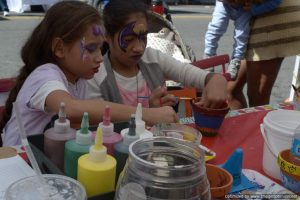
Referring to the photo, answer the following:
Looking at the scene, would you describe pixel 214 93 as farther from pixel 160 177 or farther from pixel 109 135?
pixel 160 177

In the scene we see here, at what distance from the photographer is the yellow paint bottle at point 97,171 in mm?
833

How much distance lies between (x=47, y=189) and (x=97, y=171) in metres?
0.10

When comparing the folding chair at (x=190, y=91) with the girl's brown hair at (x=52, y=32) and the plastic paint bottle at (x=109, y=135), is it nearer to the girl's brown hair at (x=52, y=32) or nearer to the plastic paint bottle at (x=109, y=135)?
the girl's brown hair at (x=52, y=32)

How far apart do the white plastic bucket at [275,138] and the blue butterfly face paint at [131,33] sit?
0.67 metres

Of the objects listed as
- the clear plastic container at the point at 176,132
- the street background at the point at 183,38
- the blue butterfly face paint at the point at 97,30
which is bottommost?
the street background at the point at 183,38

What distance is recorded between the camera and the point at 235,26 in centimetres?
258

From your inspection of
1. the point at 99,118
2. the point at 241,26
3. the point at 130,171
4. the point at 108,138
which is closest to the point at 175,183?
the point at 130,171

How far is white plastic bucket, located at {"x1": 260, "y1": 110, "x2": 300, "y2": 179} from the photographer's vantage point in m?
1.12

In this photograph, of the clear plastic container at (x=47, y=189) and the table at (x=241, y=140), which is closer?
the clear plastic container at (x=47, y=189)

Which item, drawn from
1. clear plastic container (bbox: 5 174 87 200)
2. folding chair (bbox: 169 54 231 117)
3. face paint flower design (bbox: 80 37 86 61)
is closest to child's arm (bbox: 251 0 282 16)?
folding chair (bbox: 169 54 231 117)

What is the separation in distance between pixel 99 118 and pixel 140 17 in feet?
1.96

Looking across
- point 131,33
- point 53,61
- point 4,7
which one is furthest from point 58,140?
point 4,7

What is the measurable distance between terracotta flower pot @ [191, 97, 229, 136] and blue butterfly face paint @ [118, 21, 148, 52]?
0.41 metres

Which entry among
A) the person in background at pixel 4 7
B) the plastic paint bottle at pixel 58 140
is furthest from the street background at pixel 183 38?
the plastic paint bottle at pixel 58 140
